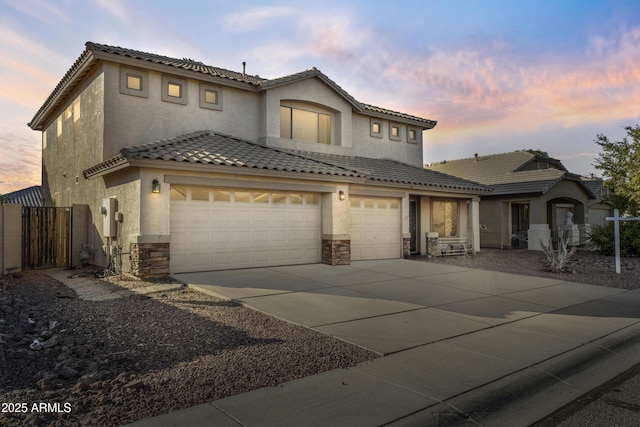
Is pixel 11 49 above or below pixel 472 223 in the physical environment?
above

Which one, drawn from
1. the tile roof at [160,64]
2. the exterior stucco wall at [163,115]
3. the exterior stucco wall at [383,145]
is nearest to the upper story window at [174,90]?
the exterior stucco wall at [163,115]

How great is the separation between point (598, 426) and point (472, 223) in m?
16.5

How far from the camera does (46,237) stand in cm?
1333

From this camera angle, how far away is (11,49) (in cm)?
1240

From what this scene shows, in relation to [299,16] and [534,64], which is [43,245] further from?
[534,64]

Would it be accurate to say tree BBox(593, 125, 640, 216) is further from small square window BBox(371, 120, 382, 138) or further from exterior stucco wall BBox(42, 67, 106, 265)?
exterior stucco wall BBox(42, 67, 106, 265)

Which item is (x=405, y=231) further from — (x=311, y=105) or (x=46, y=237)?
(x=46, y=237)

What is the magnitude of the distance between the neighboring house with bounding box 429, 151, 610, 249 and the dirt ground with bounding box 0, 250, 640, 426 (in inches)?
727

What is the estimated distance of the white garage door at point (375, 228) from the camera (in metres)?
15.4

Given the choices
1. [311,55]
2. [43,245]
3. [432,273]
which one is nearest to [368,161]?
[311,55]

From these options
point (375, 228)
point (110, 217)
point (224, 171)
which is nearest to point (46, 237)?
point (110, 217)

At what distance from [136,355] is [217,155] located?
7.55 metres

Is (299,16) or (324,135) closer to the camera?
(299,16)

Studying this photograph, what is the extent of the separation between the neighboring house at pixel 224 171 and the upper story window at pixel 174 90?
0.12 ft
